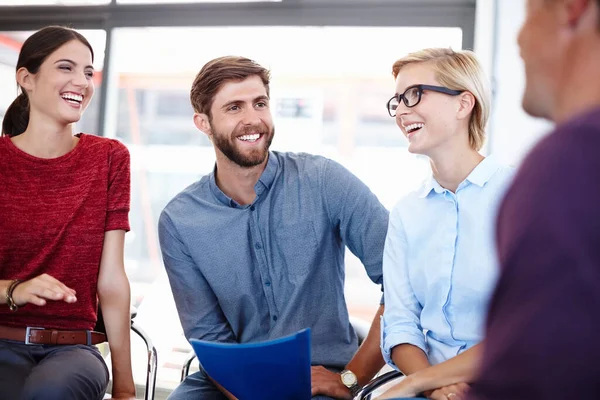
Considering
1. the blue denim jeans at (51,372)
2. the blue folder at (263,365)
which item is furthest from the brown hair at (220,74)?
the blue folder at (263,365)

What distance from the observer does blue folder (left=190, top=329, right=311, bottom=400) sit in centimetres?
154

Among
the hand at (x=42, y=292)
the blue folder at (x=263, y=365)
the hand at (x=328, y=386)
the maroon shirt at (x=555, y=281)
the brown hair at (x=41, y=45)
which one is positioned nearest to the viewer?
the maroon shirt at (x=555, y=281)

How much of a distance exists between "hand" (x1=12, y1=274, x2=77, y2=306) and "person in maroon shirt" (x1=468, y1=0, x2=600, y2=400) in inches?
58.8

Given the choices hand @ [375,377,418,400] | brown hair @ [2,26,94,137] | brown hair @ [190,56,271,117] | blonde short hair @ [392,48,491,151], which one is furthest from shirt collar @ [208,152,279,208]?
hand @ [375,377,418,400]

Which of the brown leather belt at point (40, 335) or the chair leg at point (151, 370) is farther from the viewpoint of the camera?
the chair leg at point (151, 370)

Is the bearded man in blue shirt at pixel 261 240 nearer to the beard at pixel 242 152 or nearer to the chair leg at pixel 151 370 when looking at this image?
the beard at pixel 242 152

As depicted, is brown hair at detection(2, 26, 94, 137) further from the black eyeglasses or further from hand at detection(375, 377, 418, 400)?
hand at detection(375, 377, 418, 400)

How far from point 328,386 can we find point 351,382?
83mm

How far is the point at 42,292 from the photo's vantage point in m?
1.88

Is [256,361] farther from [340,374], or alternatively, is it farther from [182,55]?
[182,55]

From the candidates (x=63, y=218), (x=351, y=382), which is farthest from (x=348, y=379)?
(x=63, y=218)

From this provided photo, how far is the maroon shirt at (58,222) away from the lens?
2.20 metres

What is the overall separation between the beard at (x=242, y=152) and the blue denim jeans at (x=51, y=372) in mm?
825

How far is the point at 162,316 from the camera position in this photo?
11.9 feet
